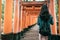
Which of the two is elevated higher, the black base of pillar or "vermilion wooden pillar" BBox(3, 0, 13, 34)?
"vermilion wooden pillar" BBox(3, 0, 13, 34)

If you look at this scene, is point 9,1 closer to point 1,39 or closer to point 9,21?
point 9,21

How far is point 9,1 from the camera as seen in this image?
11.6 metres

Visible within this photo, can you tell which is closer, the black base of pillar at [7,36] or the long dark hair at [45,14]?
the long dark hair at [45,14]

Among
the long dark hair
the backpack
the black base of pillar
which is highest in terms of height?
the long dark hair

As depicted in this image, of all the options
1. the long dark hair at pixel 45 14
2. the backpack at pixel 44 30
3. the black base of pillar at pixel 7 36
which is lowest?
the black base of pillar at pixel 7 36

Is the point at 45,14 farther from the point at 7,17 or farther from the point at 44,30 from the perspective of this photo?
the point at 7,17

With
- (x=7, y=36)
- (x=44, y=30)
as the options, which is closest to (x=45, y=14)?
(x=44, y=30)

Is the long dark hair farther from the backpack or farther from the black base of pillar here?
the black base of pillar

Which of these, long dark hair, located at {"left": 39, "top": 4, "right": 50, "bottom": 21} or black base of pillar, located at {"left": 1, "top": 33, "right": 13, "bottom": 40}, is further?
black base of pillar, located at {"left": 1, "top": 33, "right": 13, "bottom": 40}

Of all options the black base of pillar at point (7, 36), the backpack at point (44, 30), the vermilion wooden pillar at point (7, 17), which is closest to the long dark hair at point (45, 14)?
the backpack at point (44, 30)

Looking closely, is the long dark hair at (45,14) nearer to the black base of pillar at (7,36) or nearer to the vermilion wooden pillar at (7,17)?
the vermilion wooden pillar at (7,17)

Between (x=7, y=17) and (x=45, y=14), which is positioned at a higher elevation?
(x=45, y=14)

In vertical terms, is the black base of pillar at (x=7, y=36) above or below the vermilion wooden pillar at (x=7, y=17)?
below

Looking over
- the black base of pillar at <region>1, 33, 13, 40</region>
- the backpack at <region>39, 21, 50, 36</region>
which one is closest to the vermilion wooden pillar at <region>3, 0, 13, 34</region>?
the black base of pillar at <region>1, 33, 13, 40</region>
